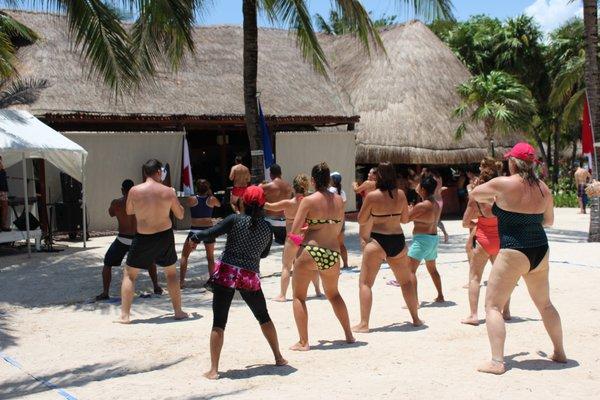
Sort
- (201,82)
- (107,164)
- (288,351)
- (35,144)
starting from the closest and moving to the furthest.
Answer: (288,351), (35,144), (107,164), (201,82)

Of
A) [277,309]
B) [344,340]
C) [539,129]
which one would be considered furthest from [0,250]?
[539,129]

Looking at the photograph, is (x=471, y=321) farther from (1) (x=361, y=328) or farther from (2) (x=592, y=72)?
(2) (x=592, y=72)

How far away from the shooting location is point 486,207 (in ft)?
25.7

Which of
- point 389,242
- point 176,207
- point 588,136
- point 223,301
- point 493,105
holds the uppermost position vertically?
point 493,105

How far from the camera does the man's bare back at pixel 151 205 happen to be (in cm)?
812

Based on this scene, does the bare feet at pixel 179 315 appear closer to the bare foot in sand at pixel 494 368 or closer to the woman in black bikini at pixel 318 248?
the woman in black bikini at pixel 318 248

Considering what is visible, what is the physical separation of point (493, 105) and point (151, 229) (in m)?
17.4

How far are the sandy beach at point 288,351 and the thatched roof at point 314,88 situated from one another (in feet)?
28.3

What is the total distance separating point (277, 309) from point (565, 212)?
17.2 metres

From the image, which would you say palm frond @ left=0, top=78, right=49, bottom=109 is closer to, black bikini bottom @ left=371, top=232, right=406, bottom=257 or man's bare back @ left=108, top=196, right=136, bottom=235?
man's bare back @ left=108, top=196, right=136, bottom=235

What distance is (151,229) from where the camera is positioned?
324 inches

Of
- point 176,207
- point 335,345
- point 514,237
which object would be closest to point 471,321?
point 335,345

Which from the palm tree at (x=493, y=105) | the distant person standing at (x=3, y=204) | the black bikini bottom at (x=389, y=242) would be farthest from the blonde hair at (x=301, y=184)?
the palm tree at (x=493, y=105)

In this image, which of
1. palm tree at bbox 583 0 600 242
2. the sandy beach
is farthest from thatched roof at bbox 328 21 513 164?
the sandy beach
